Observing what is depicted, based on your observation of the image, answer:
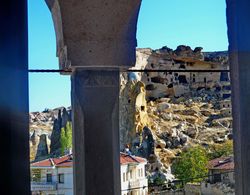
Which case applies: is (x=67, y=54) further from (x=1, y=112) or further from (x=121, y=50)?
(x=1, y=112)

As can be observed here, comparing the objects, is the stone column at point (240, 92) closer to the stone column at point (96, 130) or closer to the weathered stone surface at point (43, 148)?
the stone column at point (96, 130)

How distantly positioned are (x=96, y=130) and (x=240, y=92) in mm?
1629

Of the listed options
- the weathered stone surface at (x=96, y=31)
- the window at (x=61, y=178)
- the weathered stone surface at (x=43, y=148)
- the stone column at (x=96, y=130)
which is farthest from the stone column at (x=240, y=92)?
the weathered stone surface at (x=43, y=148)

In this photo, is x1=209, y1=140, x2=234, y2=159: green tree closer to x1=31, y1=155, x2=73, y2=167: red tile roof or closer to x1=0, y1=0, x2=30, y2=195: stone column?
x1=31, y1=155, x2=73, y2=167: red tile roof

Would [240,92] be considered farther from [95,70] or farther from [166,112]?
[166,112]

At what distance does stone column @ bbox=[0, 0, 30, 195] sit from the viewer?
11.0ft

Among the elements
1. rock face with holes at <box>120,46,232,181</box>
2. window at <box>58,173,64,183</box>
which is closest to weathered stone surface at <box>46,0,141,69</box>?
window at <box>58,173,64,183</box>

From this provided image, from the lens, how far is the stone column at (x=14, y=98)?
3338 mm

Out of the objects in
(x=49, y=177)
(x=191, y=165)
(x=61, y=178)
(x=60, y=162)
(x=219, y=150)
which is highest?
(x=60, y=162)

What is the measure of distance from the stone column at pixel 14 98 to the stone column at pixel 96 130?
1.79 meters

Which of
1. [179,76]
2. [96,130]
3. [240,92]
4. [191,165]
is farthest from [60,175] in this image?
[179,76]

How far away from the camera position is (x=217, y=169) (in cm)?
3116

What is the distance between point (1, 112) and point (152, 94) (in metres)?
78.1

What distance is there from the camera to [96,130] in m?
5.39
